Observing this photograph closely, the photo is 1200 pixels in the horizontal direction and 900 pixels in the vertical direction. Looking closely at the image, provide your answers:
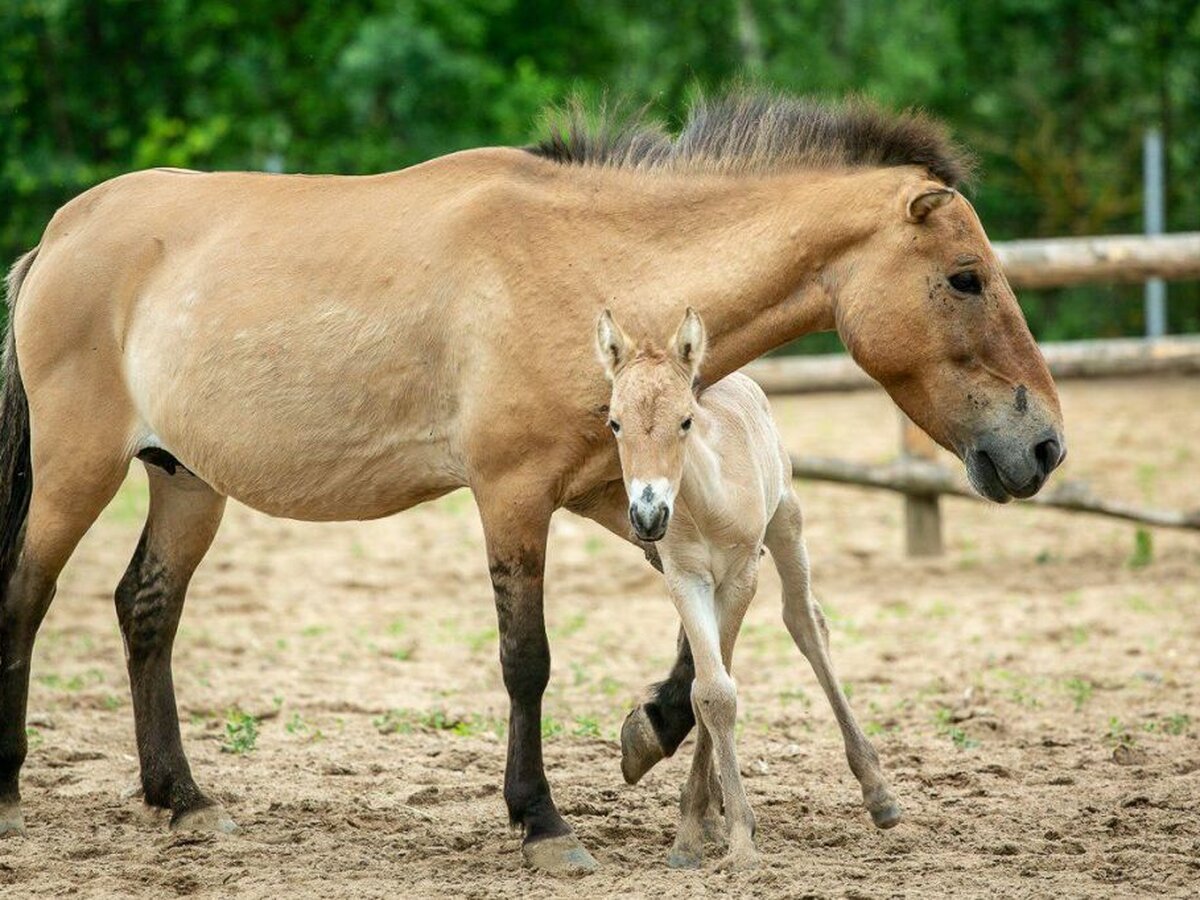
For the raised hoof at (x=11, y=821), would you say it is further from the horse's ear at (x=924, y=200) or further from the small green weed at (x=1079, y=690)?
the small green weed at (x=1079, y=690)

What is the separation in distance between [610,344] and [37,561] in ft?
7.10

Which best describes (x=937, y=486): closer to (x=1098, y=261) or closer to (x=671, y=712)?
(x=1098, y=261)

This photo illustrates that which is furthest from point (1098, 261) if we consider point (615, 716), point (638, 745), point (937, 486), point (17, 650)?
point (17, 650)

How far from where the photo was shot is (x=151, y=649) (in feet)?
17.8

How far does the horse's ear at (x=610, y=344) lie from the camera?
441 cm

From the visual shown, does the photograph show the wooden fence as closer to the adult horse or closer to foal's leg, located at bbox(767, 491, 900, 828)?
foal's leg, located at bbox(767, 491, 900, 828)

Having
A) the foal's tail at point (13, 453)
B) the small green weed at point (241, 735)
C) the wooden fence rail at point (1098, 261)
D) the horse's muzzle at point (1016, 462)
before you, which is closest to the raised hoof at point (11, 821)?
the foal's tail at point (13, 453)

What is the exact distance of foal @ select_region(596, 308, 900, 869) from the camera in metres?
4.30

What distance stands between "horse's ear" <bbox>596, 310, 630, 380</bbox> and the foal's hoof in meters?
1.56

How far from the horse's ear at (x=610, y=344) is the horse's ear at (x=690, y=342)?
0.14 meters

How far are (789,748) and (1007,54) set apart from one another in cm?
1633

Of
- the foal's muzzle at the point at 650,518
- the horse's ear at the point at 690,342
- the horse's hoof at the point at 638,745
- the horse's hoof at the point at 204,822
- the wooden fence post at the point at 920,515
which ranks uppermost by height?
the horse's ear at the point at 690,342

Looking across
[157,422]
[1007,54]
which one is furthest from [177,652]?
[1007,54]

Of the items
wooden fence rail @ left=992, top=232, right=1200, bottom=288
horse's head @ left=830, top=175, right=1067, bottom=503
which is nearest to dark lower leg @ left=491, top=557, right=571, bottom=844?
horse's head @ left=830, top=175, right=1067, bottom=503
